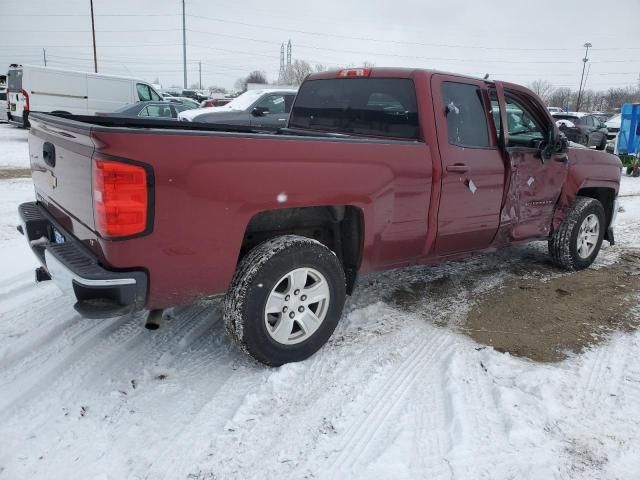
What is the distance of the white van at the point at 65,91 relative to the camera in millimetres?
16156

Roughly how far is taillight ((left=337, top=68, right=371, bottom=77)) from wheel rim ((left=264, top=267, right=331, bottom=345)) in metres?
1.89

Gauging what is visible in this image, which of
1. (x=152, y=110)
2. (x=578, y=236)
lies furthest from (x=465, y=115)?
(x=152, y=110)

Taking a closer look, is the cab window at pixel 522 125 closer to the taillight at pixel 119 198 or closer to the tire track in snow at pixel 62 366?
the taillight at pixel 119 198

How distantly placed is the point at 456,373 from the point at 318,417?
0.96m

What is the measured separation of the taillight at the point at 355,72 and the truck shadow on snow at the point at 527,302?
1.86 metres

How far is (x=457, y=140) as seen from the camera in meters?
3.77

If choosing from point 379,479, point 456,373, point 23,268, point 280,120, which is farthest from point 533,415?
point 280,120

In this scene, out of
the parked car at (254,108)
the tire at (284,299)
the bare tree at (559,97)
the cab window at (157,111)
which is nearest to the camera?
the tire at (284,299)

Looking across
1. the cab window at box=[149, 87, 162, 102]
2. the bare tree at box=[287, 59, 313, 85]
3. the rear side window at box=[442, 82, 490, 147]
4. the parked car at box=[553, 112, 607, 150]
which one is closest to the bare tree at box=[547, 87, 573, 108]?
the bare tree at box=[287, 59, 313, 85]

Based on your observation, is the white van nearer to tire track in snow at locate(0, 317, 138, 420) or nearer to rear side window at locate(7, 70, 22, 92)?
rear side window at locate(7, 70, 22, 92)

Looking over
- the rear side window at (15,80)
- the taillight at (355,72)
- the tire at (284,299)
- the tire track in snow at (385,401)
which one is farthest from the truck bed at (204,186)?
the rear side window at (15,80)

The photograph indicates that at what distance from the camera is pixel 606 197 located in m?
5.58

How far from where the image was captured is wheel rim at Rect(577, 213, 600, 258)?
5191 mm

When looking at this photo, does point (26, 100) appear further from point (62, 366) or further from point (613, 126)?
point (613, 126)
